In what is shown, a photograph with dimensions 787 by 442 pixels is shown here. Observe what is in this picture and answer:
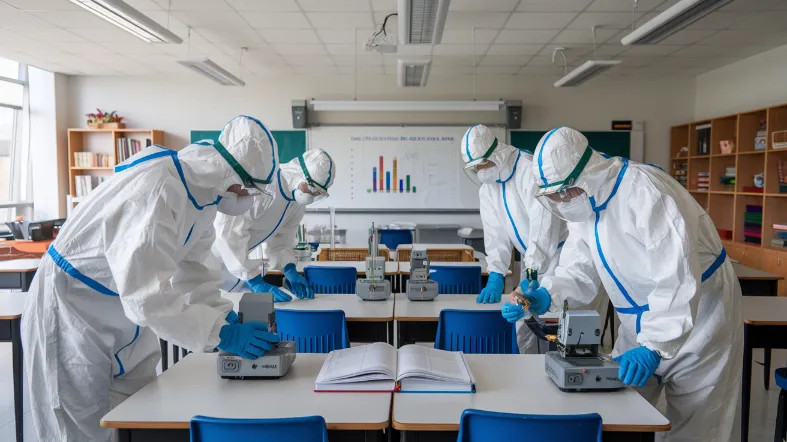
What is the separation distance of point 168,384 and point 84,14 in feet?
14.2

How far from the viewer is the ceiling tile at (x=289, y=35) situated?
5.47 m

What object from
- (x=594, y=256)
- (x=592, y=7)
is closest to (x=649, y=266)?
(x=594, y=256)

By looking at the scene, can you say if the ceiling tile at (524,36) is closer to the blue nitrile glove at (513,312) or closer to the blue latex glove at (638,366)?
the blue nitrile glove at (513,312)

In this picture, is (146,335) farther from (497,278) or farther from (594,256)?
(497,278)

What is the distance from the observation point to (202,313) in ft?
6.01

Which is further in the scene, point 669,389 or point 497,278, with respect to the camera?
Answer: point 497,278

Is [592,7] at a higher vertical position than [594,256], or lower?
higher

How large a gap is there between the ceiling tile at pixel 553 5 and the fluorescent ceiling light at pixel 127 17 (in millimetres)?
2930

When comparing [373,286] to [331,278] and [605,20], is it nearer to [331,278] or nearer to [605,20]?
[331,278]

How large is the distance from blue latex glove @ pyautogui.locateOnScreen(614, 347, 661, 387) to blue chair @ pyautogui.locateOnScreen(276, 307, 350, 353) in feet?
4.27

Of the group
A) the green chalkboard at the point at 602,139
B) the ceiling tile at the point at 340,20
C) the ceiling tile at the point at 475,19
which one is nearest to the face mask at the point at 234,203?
the ceiling tile at the point at 340,20

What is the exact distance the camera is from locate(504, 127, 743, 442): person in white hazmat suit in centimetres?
194

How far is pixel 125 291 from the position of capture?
171 centimetres

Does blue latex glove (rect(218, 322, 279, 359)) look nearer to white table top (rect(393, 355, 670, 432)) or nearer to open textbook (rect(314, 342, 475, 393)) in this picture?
open textbook (rect(314, 342, 475, 393))
